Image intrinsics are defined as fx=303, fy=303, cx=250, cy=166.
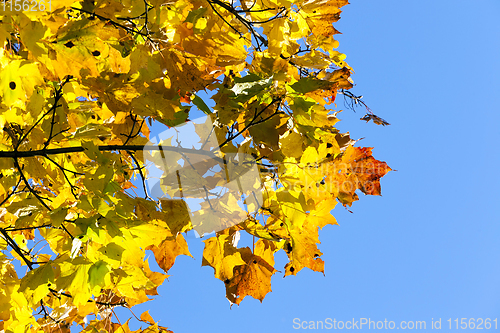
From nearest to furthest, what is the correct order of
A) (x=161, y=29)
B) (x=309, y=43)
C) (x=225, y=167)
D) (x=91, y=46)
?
(x=91, y=46), (x=225, y=167), (x=161, y=29), (x=309, y=43)

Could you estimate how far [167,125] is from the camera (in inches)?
53.0

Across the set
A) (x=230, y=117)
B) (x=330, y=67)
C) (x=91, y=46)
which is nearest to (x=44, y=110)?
(x=91, y=46)

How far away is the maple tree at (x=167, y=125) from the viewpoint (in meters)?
1.16

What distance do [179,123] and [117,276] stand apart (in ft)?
2.53

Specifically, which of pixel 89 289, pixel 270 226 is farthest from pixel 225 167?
pixel 89 289

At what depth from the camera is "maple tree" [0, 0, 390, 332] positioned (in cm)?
116

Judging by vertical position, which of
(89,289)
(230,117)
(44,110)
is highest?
(44,110)

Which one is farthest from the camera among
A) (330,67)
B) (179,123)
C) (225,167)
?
(330,67)

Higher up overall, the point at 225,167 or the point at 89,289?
the point at 225,167

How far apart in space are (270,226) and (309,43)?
3.53ft

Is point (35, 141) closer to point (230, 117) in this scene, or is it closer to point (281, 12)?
point (230, 117)

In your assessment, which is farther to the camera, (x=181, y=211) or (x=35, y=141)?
(x=35, y=141)

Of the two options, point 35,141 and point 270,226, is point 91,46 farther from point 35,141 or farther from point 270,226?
point 270,226

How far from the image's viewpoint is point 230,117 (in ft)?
3.96
